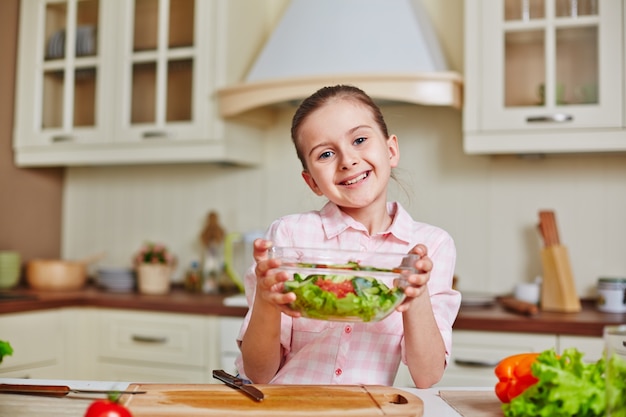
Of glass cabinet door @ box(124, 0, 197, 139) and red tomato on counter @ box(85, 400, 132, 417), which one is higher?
glass cabinet door @ box(124, 0, 197, 139)

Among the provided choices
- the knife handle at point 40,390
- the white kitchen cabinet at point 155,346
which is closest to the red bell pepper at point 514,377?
the knife handle at point 40,390

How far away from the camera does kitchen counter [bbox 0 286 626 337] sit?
2.23 meters

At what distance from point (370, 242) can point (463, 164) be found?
60.2 inches

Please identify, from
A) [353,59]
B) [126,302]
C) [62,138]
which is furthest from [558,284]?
[62,138]

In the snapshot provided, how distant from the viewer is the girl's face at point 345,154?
1300mm

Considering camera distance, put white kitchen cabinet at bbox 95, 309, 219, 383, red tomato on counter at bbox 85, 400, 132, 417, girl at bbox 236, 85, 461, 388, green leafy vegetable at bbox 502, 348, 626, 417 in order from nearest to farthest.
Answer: red tomato on counter at bbox 85, 400, 132, 417 → green leafy vegetable at bbox 502, 348, 626, 417 → girl at bbox 236, 85, 461, 388 → white kitchen cabinet at bbox 95, 309, 219, 383

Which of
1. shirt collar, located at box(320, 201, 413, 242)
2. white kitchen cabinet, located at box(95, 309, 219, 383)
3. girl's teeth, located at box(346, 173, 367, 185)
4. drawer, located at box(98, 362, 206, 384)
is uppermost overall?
girl's teeth, located at box(346, 173, 367, 185)

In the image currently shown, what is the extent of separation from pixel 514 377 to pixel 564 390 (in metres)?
0.14

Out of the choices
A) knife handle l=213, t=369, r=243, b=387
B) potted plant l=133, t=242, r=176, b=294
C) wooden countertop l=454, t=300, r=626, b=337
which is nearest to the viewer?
knife handle l=213, t=369, r=243, b=387

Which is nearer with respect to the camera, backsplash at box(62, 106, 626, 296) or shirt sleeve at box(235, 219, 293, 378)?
shirt sleeve at box(235, 219, 293, 378)

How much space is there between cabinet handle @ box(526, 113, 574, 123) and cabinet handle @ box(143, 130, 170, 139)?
4.61 ft

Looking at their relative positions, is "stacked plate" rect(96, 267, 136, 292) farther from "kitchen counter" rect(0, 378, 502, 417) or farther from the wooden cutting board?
the wooden cutting board

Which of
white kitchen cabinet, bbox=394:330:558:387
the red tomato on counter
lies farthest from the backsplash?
the red tomato on counter

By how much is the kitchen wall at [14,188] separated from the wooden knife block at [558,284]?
2.27m
